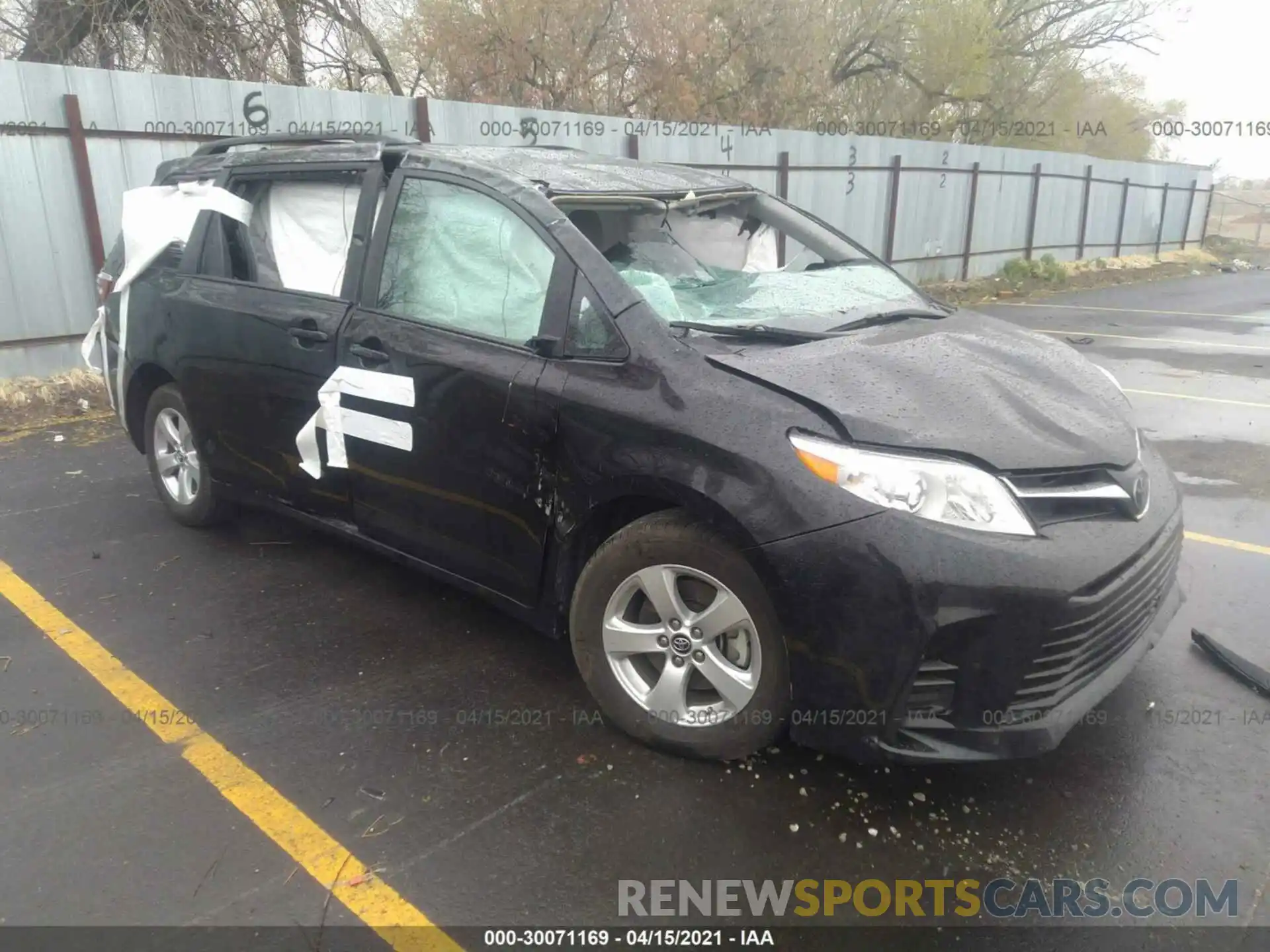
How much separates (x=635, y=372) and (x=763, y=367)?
39 cm

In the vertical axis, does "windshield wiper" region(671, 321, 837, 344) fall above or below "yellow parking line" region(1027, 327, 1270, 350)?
above

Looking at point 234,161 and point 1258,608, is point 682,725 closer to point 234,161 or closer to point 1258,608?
point 1258,608

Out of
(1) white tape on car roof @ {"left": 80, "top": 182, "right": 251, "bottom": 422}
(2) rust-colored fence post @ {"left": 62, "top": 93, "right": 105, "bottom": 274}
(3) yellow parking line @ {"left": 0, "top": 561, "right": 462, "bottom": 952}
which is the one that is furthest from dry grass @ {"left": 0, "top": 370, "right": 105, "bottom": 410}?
(3) yellow parking line @ {"left": 0, "top": 561, "right": 462, "bottom": 952}

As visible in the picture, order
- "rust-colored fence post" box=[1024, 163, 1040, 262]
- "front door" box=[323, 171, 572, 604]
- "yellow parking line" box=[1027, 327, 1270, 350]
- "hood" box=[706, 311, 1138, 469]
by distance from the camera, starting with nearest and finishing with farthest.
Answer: "hood" box=[706, 311, 1138, 469], "front door" box=[323, 171, 572, 604], "yellow parking line" box=[1027, 327, 1270, 350], "rust-colored fence post" box=[1024, 163, 1040, 262]

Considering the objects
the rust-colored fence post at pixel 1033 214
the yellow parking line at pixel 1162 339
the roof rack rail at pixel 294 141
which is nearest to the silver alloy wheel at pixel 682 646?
the roof rack rail at pixel 294 141

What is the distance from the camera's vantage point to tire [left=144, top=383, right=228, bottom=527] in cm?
457

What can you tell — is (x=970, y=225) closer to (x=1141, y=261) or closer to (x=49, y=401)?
(x=1141, y=261)

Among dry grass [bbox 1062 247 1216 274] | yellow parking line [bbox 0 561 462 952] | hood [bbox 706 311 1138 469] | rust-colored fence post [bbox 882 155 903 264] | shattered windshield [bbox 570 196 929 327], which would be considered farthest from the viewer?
dry grass [bbox 1062 247 1216 274]

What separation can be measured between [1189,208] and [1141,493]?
32.0m

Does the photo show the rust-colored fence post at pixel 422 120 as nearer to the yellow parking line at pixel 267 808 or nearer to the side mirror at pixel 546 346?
the yellow parking line at pixel 267 808

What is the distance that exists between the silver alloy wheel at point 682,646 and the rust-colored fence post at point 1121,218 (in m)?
26.3

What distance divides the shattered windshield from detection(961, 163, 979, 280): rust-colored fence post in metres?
15.3

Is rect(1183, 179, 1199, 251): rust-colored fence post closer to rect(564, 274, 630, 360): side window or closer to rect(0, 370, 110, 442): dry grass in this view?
rect(0, 370, 110, 442): dry grass

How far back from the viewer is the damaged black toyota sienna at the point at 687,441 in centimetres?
244
